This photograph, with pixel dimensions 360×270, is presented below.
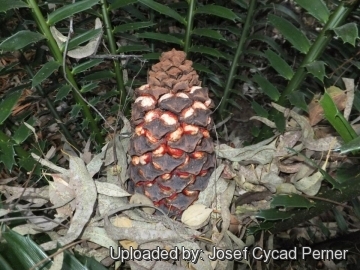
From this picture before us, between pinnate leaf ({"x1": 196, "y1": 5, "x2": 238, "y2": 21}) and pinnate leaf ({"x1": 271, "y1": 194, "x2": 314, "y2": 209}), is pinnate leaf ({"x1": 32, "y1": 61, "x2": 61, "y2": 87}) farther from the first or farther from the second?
pinnate leaf ({"x1": 271, "y1": 194, "x2": 314, "y2": 209})

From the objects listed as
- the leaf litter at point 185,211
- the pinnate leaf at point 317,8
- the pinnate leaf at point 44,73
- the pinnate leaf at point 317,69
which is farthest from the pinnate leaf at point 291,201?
the pinnate leaf at point 44,73

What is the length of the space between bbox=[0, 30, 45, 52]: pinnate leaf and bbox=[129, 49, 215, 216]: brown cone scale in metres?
0.21

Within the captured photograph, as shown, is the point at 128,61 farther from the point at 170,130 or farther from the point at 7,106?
the point at 170,130

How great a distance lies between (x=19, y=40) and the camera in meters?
0.72

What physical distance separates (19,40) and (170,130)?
31 cm

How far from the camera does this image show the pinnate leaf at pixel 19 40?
0.70 metres

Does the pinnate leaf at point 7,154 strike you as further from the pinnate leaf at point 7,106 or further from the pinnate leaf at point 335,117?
the pinnate leaf at point 335,117

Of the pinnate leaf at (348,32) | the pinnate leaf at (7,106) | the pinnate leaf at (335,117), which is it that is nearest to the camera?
the pinnate leaf at (335,117)

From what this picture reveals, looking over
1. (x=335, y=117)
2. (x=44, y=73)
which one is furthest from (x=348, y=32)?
(x=44, y=73)

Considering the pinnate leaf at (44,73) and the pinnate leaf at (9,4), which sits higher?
the pinnate leaf at (9,4)

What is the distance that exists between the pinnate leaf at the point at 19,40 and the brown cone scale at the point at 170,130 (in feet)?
0.68

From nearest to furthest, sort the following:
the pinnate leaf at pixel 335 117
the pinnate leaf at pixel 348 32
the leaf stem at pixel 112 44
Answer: the pinnate leaf at pixel 335 117, the pinnate leaf at pixel 348 32, the leaf stem at pixel 112 44

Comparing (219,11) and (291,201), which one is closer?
(291,201)

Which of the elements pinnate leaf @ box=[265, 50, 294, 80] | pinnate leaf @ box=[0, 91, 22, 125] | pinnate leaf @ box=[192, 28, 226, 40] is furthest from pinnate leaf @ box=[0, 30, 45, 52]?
pinnate leaf @ box=[265, 50, 294, 80]
